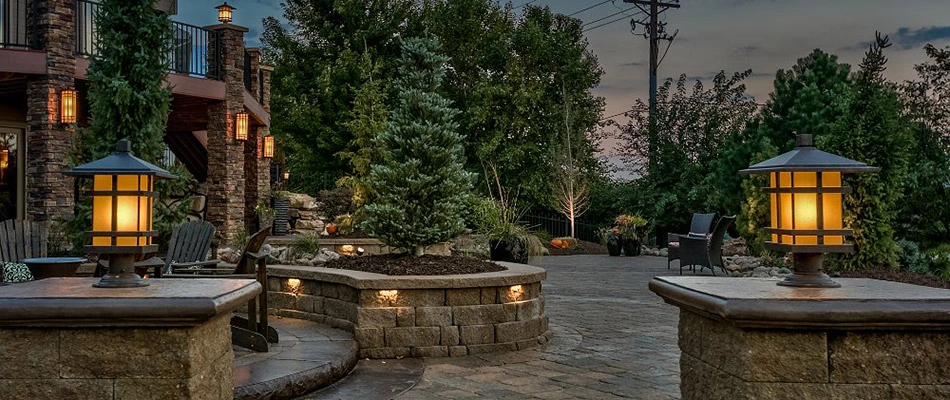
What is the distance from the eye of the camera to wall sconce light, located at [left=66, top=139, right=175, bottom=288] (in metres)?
3.20

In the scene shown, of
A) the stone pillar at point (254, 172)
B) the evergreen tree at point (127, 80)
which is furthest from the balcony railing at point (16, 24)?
the stone pillar at point (254, 172)

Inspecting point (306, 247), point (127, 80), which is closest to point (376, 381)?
point (306, 247)

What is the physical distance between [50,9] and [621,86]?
19.3 metres

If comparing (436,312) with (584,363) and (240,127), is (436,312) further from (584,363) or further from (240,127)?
(240,127)

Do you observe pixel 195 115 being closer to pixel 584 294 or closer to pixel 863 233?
pixel 584 294

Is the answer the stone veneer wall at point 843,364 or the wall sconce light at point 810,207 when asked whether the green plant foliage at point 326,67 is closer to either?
the wall sconce light at point 810,207

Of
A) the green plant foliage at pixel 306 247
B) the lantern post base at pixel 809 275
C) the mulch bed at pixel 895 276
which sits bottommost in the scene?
the mulch bed at pixel 895 276

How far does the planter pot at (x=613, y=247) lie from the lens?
18000mm

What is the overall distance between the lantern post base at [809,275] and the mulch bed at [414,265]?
11.6 feet

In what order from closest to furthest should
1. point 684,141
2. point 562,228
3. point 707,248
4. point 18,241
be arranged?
point 18,241 → point 707,248 → point 684,141 → point 562,228

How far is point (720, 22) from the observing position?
60.5ft

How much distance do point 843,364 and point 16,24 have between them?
1377 centimetres

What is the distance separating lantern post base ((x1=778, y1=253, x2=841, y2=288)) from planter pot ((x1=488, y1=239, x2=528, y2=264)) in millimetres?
8809

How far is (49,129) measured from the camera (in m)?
10.9
